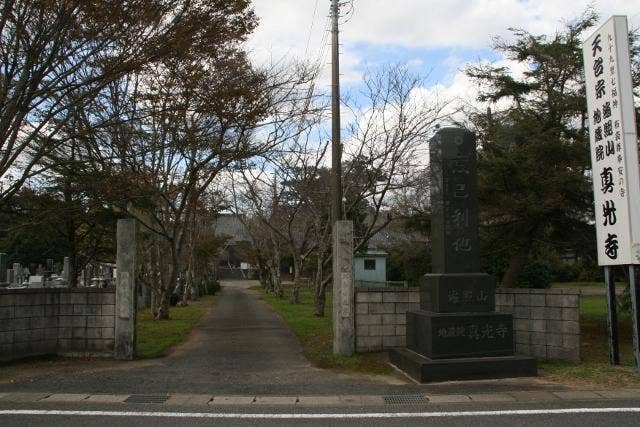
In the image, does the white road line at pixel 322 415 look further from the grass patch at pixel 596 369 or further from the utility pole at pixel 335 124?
the utility pole at pixel 335 124

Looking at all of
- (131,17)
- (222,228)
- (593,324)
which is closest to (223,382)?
(131,17)

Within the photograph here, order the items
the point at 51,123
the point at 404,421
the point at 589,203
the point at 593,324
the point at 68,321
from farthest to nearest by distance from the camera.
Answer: the point at 593,324 → the point at 589,203 → the point at 51,123 → the point at 68,321 → the point at 404,421

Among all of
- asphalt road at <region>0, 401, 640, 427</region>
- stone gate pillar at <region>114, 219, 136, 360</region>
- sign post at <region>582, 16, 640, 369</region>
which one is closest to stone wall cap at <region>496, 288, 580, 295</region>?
sign post at <region>582, 16, 640, 369</region>

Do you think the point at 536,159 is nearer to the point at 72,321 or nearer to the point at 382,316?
the point at 382,316

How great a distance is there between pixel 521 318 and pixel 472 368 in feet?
8.09

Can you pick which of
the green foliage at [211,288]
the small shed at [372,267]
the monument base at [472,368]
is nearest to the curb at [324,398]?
the monument base at [472,368]

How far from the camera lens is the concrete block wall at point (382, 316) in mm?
11211

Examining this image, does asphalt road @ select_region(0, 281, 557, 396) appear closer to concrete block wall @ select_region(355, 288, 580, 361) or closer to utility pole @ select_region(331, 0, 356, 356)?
utility pole @ select_region(331, 0, 356, 356)

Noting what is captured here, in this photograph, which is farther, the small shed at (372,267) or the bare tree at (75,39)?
the small shed at (372,267)

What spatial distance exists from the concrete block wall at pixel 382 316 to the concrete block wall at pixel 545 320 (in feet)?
5.87

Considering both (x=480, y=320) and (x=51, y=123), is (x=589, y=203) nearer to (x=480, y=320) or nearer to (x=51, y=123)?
(x=480, y=320)

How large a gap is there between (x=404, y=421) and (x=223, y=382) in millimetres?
3501

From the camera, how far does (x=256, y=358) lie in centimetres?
1145

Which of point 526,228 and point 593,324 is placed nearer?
point 526,228
